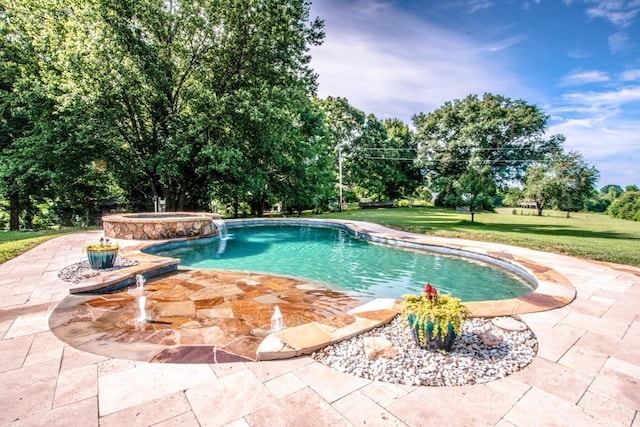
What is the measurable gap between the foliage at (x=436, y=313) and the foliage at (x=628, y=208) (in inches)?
1198

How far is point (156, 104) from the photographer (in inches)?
559

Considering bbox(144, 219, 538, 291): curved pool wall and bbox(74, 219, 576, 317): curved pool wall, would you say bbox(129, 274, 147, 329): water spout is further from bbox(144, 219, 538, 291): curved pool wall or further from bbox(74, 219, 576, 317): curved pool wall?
bbox(144, 219, 538, 291): curved pool wall

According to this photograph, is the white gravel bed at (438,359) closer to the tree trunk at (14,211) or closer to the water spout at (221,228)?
the water spout at (221,228)

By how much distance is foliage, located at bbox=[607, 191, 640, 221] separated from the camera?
79.9 ft

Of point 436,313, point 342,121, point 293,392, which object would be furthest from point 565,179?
point 293,392

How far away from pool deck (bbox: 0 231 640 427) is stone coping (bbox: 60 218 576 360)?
0.24m

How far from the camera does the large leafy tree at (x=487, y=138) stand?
82.8 feet

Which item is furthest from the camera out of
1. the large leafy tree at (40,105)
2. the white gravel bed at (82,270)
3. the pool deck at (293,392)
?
the large leafy tree at (40,105)

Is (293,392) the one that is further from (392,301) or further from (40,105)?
(40,105)

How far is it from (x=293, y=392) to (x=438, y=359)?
51.5 inches

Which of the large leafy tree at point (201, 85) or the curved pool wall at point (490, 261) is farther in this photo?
the large leafy tree at point (201, 85)

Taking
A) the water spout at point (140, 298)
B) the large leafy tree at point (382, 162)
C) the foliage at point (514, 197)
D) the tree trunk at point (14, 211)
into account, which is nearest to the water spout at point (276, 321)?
the water spout at point (140, 298)

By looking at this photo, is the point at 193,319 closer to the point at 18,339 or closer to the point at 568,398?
the point at 18,339

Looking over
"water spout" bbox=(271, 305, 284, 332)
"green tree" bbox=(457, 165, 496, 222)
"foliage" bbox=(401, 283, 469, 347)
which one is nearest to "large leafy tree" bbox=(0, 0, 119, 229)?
"water spout" bbox=(271, 305, 284, 332)
